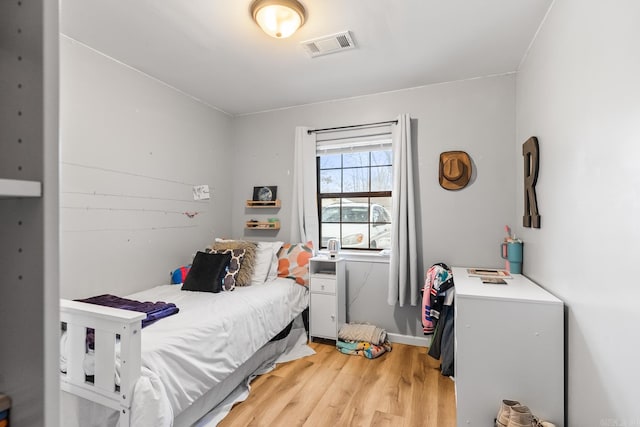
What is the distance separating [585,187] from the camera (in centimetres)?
139

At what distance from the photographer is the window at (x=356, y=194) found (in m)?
3.22

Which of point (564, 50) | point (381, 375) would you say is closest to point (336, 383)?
point (381, 375)

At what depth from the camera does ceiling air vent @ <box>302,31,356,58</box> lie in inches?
84.1

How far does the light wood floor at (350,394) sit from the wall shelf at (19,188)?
183cm

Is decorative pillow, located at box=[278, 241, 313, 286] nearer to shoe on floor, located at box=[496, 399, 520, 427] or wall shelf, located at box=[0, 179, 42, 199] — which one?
shoe on floor, located at box=[496, 399, 520, 427]

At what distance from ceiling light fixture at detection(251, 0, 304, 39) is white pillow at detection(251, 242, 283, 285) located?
1.94 m

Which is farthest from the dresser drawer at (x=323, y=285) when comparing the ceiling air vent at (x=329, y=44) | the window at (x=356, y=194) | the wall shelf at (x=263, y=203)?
the ceiling air vent at (x=329, y=44)

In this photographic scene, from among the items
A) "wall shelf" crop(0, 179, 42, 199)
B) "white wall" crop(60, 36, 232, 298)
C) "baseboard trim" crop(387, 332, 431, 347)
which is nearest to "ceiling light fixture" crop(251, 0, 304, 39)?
"white wall" crop(60, 36, 232, 298)

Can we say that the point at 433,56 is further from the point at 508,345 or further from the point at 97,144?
the point at 97,144

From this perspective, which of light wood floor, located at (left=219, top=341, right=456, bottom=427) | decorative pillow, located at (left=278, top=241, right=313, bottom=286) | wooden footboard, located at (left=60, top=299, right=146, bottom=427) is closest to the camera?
wooden footboard, located at (left=60, top=299, right=146, bottom=427)

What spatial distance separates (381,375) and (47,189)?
2.45 m

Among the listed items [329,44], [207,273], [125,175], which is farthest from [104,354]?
[329,44]

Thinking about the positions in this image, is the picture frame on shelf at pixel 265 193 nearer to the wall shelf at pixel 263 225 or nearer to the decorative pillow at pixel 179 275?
the wall shelf at pixel 263 225

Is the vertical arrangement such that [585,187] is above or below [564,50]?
below
